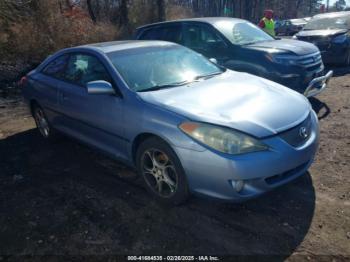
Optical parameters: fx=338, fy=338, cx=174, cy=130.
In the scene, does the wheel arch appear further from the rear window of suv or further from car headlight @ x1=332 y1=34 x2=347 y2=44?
car headlight @ x1=332 y1=34 x2=347 y2=44

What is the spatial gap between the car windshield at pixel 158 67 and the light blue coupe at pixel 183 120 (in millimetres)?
12

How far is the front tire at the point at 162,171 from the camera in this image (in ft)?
10.5

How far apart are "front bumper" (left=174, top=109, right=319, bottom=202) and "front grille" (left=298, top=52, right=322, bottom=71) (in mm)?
3333

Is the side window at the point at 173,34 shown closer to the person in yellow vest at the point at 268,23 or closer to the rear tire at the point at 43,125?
the rear tire at the point at 43,125

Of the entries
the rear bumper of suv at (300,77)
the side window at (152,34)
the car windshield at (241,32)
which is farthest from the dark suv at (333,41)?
the side window at (152,34)

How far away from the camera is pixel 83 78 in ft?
14.4

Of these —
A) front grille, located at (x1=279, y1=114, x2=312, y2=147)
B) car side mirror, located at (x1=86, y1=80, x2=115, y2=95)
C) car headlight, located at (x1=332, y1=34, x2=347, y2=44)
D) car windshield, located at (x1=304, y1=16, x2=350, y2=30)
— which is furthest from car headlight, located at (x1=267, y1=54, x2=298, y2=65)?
car windshield, located at (x1=304, y1=16, x2=350, y2=30)

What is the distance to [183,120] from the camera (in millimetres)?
3082

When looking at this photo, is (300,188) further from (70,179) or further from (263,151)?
(70,179)

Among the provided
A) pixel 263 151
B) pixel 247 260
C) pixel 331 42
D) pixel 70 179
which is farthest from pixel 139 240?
pixel 331 42

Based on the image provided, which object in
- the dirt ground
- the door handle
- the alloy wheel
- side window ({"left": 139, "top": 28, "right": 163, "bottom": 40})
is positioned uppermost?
side window ({"left": 139, "top": 28, "right": 163, "bottom": 40})

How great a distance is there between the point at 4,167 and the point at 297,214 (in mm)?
3925

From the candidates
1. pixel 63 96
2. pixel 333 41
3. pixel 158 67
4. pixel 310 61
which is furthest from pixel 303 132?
pixel 333 41

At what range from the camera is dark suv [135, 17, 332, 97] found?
586 centimetres
